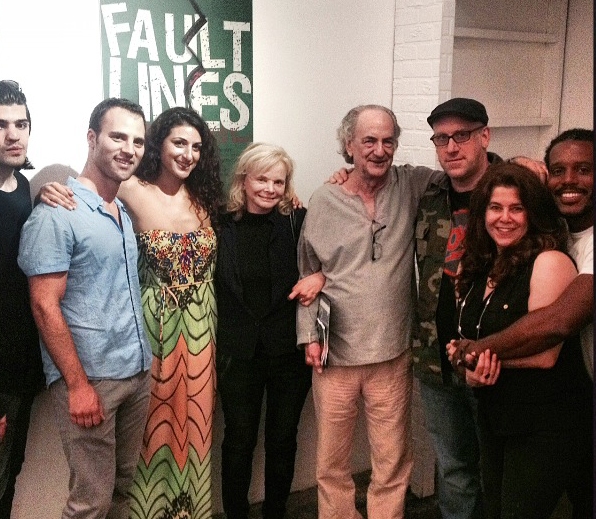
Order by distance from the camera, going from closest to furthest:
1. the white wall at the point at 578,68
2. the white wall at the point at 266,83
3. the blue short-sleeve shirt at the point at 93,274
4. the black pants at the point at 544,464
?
1. the black pants at the point at 544,464
2. the blue short-sleeve shirt at the point at 93,274
3. the white wall at the point at 266,83
4. the white wall at the point at 578,68

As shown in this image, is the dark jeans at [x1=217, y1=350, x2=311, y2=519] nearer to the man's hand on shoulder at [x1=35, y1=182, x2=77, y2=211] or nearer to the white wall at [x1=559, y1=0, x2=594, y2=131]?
the man's hand on shoulder at [x1=35, y1=182, x2=77, y2=211]

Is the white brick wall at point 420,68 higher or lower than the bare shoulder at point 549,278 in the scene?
higher

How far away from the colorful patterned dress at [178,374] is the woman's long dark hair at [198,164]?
0.41 ft

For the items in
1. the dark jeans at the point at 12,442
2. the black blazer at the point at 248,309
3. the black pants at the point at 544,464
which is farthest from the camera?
the black blazer at the point at 248,309

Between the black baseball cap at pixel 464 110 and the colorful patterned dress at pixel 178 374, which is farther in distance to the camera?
the colorful patterned dress at pixel 178 374

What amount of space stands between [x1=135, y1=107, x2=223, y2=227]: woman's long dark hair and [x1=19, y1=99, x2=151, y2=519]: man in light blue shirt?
102 mm

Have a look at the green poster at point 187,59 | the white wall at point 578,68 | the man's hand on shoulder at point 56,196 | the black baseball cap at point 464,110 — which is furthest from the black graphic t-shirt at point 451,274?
the white wall at point 578,68

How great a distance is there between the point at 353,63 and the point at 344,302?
1164 mm

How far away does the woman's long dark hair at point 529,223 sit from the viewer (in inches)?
83.8

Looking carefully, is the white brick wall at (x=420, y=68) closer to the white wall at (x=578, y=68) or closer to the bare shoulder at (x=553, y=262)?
the bare shoulder at (x=553, y=262)

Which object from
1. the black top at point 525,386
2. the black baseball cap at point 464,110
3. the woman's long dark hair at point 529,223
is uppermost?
the black baseball cap at point 464,110

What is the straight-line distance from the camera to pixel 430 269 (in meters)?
2.64

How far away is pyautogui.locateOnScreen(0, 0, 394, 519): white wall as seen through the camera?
2.50m

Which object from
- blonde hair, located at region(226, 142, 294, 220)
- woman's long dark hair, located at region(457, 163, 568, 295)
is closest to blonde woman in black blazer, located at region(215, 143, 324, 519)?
blonde hair, located at region(226, 142, 294, 220)
